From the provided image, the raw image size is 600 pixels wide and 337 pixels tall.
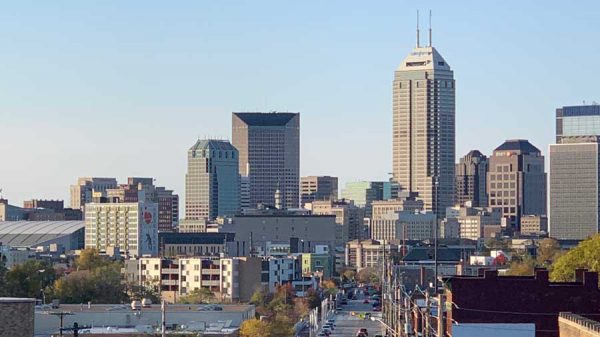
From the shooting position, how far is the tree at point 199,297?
407 ft

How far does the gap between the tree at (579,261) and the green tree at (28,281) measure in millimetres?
33358

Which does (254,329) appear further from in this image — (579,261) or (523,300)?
(523,300)

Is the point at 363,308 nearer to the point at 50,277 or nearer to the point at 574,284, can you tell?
the point at 50,277

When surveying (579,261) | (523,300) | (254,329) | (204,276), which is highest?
(579,261)

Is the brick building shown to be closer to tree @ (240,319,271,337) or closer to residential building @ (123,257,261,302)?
tree @ (240,319,271,337)

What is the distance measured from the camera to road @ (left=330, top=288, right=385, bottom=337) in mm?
106225

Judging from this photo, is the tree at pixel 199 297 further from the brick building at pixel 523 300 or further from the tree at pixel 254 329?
the brick building at pixel 523 300

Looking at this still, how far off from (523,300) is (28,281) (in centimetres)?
6998

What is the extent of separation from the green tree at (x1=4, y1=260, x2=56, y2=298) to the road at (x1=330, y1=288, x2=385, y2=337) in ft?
57.0

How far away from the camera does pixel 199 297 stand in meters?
129

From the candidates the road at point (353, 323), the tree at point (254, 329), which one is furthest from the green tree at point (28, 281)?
the tree at point (254, 329)

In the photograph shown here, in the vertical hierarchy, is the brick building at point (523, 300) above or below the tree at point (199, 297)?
above

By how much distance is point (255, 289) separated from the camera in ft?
491

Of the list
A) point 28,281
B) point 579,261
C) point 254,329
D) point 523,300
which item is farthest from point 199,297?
point 523,300
